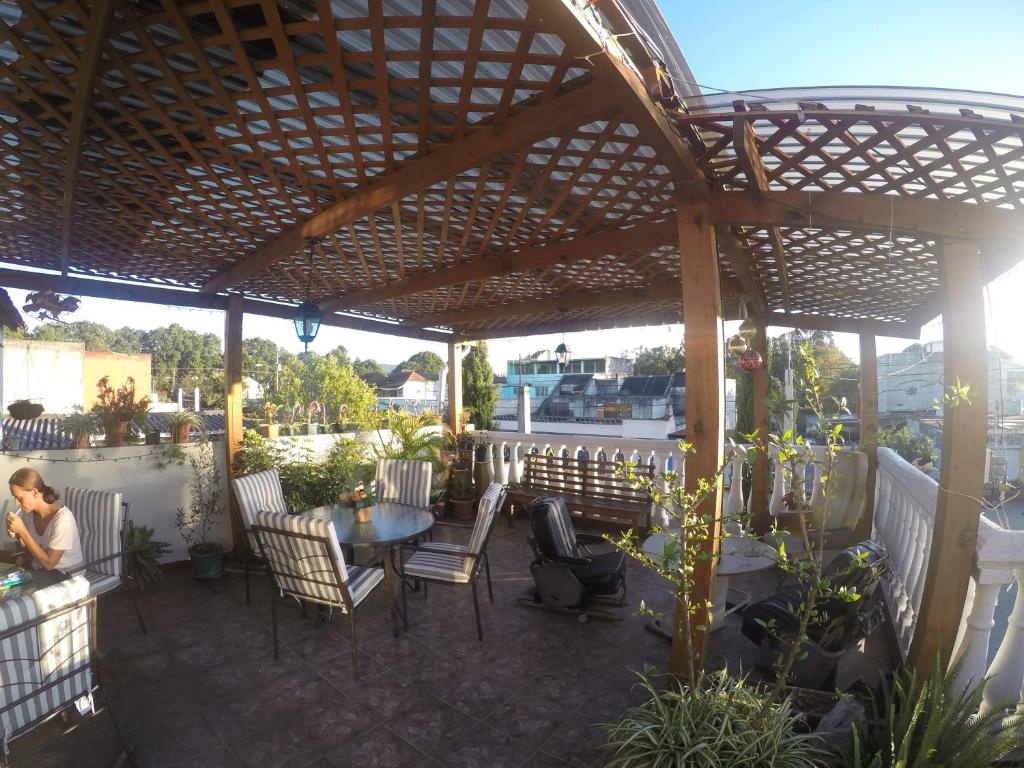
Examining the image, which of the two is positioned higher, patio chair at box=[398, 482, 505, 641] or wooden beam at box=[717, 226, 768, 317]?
wooden beam at box=[717, 226, 768, 317]

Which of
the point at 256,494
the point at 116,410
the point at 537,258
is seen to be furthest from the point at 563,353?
the point at 116,410

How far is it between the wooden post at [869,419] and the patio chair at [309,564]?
4769mm

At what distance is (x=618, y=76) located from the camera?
5.50 ft

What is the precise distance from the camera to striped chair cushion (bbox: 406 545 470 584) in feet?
11.3

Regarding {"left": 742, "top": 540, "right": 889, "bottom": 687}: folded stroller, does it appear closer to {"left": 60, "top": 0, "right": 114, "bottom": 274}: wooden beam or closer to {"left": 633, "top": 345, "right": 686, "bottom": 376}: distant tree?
{"left": 60, "top": 0, "right": 114, "bottom": 274}: wooden beam

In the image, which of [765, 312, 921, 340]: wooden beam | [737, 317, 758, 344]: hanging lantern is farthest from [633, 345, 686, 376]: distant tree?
[737, 317, 758, 344]: hanging lantern

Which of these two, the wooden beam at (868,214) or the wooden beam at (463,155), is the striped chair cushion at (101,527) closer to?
the wooden beam at (463,155)

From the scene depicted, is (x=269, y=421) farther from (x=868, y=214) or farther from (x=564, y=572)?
(x=868, y=214)

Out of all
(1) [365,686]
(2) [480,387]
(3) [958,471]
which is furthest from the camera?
(2) [480,387]

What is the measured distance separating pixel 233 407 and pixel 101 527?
1.79 metres

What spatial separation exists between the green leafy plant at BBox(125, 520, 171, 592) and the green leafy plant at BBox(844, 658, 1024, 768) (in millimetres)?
5114

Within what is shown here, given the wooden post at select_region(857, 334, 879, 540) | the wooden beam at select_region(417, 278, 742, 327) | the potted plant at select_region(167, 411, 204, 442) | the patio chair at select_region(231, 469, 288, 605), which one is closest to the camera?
the patio chair at select_region(231, 469, 288, 605)

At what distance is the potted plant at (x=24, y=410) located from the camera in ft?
15.5

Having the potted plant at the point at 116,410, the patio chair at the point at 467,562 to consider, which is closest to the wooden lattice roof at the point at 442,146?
the potted plant at the point at 116,410
